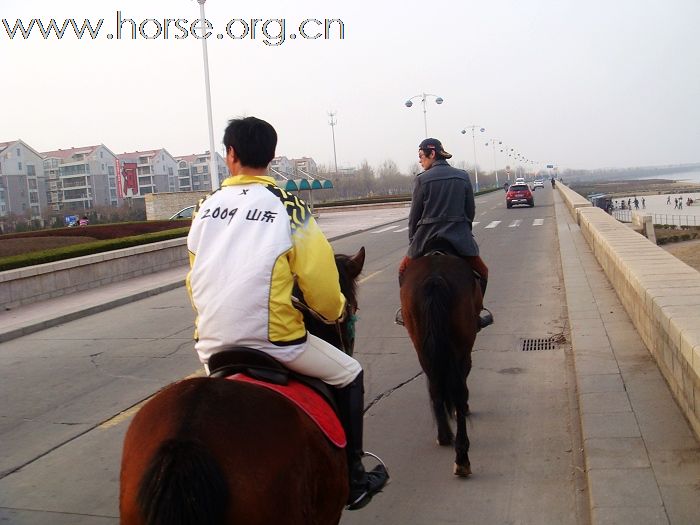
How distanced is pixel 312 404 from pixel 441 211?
342cm

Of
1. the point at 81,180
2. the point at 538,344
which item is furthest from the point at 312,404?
the point at 81,180

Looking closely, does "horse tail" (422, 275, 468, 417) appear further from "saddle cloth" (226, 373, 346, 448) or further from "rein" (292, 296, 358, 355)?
"saddle cloth" (226, 373, 346, 448)

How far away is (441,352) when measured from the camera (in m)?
5.30

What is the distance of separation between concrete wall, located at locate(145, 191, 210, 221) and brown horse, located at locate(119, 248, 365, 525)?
4334 cm

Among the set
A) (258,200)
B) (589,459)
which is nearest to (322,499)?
(258,200)

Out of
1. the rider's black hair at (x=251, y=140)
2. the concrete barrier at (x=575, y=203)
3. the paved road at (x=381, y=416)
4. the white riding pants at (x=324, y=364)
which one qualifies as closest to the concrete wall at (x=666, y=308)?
the paved road at (x=381, y=416)

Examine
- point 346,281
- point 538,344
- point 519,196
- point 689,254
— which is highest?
point 346,281

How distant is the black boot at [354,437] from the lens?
3.39 metres

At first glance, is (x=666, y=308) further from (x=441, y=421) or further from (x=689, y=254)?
(x=689, y=254)

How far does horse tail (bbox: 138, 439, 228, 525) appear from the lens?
87.4 inches

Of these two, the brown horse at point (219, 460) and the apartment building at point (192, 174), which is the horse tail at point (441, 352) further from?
the apartment building at point (192, 174)

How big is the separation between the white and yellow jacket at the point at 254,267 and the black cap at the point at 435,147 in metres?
3.35

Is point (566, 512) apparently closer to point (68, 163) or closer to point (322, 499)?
point (322, 499)

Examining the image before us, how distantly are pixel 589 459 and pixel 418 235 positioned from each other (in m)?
2.25
